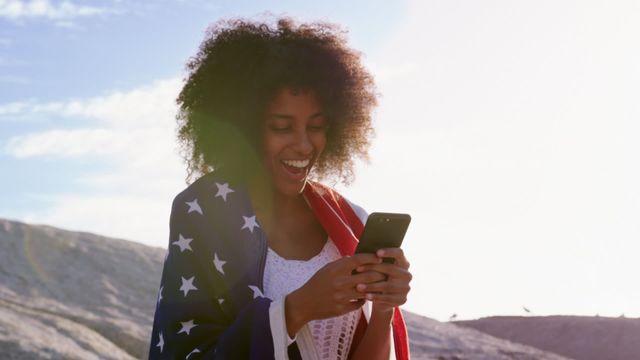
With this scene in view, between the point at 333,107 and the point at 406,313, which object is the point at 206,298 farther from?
the point at 406,313

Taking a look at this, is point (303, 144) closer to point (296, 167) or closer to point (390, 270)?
point (296, 167)

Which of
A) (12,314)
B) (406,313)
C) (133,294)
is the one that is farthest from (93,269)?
(406,313)

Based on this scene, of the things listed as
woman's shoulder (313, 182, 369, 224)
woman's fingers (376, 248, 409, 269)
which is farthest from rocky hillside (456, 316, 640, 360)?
woman's fingers (376, 248, 409, 269)

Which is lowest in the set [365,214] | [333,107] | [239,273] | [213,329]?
[213,329]

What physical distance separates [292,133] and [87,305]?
24.3ft

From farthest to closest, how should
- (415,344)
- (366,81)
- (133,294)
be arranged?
(133,294), (415,344), (366,81)

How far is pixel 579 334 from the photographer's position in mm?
11320

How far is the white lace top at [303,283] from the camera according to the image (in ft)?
10.8

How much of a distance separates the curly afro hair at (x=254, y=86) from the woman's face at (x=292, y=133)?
0.04m

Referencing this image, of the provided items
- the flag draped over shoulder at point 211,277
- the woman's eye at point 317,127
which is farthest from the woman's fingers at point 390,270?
the woman's eye at point 317,127

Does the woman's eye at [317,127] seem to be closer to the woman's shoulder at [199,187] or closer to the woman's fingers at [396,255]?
the woman's shoulder at [199,187]

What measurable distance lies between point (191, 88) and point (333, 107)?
637 millimetres

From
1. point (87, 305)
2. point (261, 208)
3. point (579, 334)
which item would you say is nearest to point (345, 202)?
point (261, 208)

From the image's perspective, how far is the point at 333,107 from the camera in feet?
11.5
